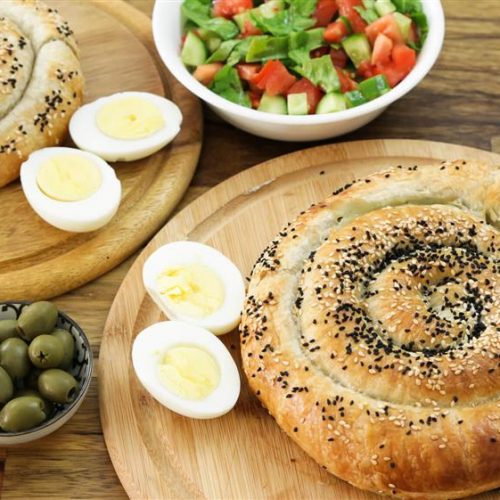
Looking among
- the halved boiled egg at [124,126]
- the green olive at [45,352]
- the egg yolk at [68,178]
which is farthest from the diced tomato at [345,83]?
the green olive at [45,352]

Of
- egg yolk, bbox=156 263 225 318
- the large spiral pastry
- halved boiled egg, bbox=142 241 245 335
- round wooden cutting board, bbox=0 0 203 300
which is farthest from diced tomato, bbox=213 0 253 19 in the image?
egg yolk, bbox=156 263 225 318

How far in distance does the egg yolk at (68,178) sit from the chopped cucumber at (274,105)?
39.5 inches

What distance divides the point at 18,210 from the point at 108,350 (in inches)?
40.0

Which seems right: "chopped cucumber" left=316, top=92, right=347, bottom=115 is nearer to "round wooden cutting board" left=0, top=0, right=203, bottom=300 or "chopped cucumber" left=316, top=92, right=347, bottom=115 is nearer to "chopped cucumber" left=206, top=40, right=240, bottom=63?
"chopped cucumber" left=206, top=40, right=240, bottom=63

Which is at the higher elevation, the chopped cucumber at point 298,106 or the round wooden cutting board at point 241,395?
the chopped cucumber at point 298,106

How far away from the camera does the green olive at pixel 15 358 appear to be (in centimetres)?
396

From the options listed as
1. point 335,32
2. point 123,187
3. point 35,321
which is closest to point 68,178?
point 123,187

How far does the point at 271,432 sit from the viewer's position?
13.4 feet

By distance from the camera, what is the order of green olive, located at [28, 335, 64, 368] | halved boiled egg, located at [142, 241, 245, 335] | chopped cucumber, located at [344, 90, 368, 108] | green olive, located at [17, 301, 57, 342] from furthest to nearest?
chopped cucumber, located at [344, 90, 368, 108] < halved boiled egg, located at [142, 241, 245, 335] < green olive, located at [17, 301, 57, 342] < green olive, located at [28, 335, 64, 368]

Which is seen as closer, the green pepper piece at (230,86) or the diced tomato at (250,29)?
the green pepper piece at (230,86)

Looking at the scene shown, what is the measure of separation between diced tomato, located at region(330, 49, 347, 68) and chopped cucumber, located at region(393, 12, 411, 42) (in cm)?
34

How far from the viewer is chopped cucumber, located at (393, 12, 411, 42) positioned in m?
5.28

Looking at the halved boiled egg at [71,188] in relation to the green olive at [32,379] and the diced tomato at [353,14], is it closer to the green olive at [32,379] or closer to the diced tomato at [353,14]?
the green olive at [32,379]

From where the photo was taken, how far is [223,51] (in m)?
5.28
